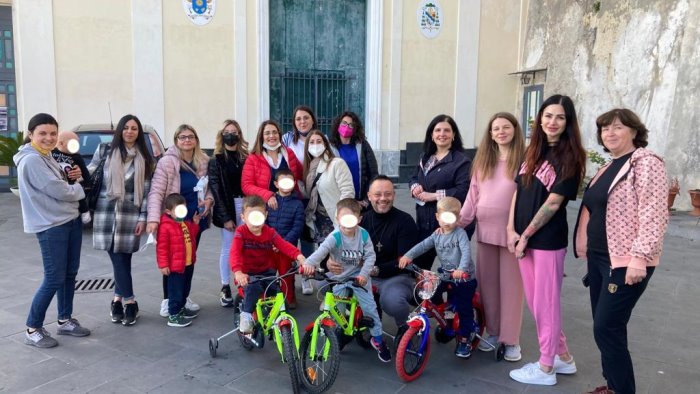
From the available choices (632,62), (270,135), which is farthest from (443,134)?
(632,62)

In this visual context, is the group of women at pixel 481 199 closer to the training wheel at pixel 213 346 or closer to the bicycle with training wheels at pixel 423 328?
the bicycle with training wheels at pixel 423 328

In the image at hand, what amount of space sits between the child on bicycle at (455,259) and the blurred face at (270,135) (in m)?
1.72

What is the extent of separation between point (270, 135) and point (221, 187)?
683 millimetres

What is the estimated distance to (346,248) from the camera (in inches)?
156

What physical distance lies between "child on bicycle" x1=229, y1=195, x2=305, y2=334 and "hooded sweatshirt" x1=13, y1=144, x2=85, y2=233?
1.30 m

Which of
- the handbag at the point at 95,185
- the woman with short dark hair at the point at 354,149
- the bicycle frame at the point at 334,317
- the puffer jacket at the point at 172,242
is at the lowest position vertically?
the bicycle frame at the point at 334,317

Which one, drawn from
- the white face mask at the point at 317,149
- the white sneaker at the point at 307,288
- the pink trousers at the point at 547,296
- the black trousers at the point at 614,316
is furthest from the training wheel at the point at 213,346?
the black trousers at the point at 614,316

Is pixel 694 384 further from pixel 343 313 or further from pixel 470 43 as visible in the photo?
pixel 470 43

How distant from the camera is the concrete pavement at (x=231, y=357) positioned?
3719 mm

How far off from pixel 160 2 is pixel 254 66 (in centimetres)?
233

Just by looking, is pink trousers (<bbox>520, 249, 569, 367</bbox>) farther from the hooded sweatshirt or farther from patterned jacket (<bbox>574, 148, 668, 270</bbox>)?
the hooded sweatshirt

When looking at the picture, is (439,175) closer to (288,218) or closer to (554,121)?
(554,121)

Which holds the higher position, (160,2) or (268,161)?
(160,2)

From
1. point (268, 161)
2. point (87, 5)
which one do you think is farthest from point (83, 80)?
point (268, 161)
